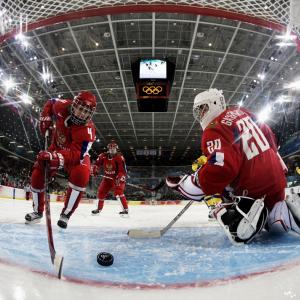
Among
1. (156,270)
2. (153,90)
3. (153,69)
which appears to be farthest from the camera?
(153,69)

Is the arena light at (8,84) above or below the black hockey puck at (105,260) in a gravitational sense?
below

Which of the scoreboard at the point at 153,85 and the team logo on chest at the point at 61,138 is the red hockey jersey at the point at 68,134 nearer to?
the team logo on chest at the point at 61,138

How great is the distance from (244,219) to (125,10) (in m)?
1.81

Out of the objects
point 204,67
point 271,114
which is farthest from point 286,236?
point 271,114

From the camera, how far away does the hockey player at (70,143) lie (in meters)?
2.43

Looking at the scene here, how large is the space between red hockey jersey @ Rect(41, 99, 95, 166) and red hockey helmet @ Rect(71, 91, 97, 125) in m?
0.09

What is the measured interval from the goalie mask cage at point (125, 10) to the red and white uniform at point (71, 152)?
675 millimetres

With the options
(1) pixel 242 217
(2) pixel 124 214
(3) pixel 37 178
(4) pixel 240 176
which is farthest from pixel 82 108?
(2) pixel 124 214

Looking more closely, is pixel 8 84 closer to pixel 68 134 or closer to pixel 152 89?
pixel 152 89

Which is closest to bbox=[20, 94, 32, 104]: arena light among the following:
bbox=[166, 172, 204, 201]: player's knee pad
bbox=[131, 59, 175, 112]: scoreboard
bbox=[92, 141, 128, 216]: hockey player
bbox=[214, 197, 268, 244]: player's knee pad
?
bbox=[131, 59, 175, 112]: scoreboard

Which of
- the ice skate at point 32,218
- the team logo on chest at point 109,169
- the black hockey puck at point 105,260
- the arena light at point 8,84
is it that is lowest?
the team logo on chest at point 109,169

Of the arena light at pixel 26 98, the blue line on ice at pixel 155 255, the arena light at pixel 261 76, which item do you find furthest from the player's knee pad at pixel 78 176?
the arena light at pixel 26 98

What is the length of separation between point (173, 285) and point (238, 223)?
0.73 metres

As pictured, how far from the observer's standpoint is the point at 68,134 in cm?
262
